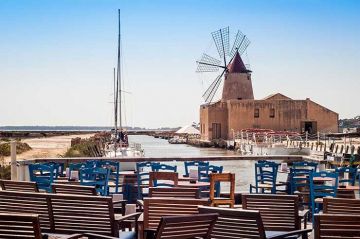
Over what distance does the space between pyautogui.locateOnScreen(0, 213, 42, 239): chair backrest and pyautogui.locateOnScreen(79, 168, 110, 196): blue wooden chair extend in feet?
10.7

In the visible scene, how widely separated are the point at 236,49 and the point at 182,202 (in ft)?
177

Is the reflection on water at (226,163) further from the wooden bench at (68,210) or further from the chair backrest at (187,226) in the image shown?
the chair backrest at (187,226)

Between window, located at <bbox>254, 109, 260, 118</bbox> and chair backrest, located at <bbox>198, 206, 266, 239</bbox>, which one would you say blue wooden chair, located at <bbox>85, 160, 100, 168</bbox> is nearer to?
chair backrest, located at <bbox>198, 206, 266, 239</bbox>

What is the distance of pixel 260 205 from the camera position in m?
4.45

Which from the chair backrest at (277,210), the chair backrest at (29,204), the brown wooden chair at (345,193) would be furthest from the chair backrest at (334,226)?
the brown wooden chair at (345,193)

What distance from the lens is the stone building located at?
2108 inches

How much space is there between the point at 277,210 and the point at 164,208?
35.1 inches

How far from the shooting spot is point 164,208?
4.27m

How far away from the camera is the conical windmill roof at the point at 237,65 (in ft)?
183

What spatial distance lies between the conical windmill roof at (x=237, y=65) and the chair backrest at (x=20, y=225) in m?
53.0

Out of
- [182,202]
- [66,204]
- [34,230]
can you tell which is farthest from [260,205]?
[34,230]

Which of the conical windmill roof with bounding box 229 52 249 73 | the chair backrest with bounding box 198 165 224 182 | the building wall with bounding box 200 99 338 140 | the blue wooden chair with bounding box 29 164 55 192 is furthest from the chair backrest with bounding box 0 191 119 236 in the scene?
the conical windmill roof with bounding box 229 52 249 73

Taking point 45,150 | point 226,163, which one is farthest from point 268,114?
point 45,150

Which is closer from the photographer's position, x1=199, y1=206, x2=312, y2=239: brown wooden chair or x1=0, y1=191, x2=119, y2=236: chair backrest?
x1=199, y1=206, x2=312, y2=239: brown wooden chair
